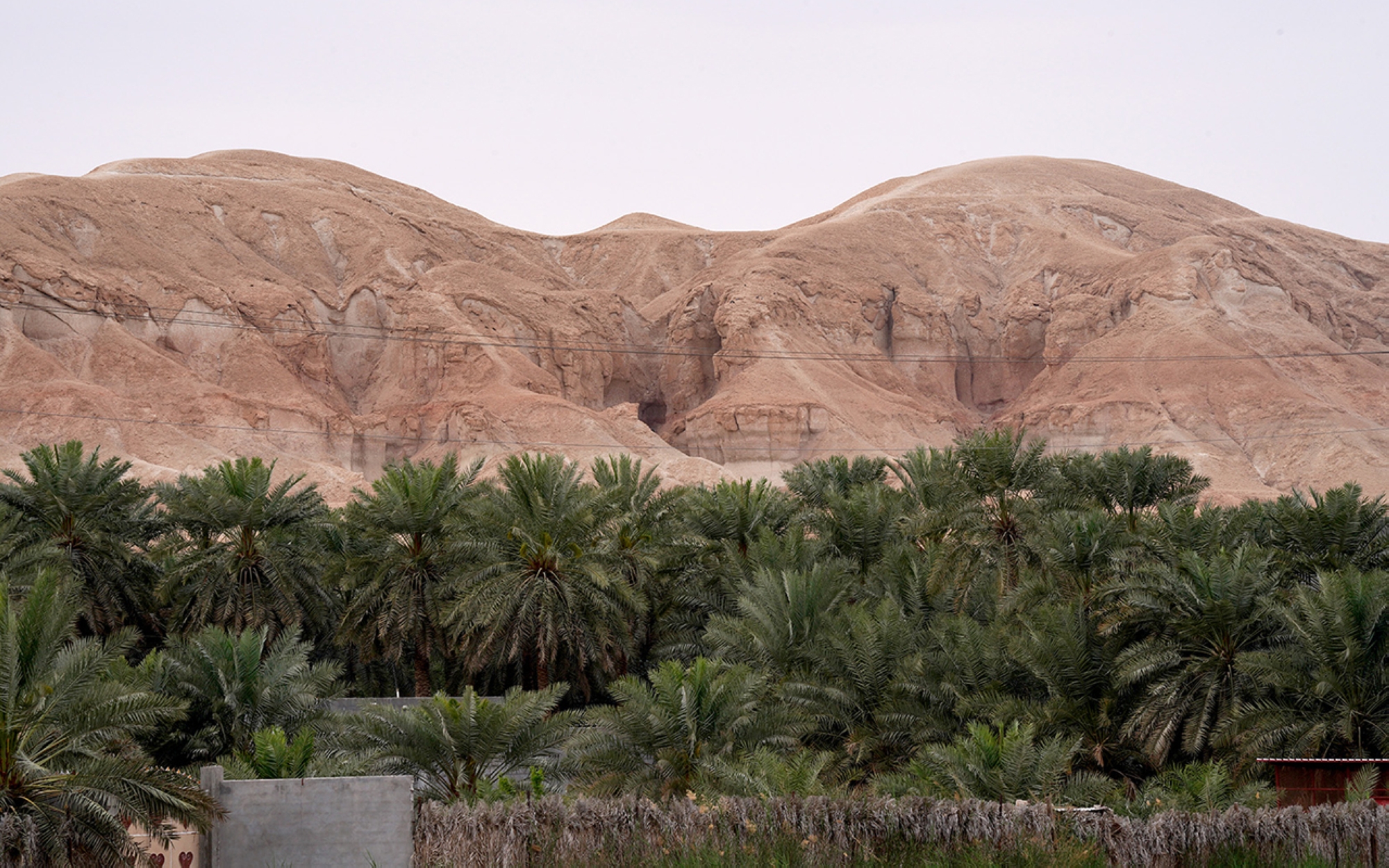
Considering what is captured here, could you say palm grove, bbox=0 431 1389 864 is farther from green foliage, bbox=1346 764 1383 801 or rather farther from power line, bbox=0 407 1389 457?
power line, bbox=0 407 1389 457

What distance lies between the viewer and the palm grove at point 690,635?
17281 millimetres

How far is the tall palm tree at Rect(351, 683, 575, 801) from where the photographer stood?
1858 cm

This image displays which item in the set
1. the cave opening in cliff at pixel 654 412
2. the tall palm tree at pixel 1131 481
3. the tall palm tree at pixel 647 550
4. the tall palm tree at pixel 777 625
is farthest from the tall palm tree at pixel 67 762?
the cave opening in cliff at pixel 654 412

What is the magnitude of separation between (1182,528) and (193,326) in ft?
194

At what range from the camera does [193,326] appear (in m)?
71.5

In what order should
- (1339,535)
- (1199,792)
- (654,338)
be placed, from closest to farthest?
(1199,792)
(1339,535)
(654,338)

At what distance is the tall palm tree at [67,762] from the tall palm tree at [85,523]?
12.3m

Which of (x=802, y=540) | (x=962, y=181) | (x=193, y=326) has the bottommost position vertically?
(x=802, y=540)

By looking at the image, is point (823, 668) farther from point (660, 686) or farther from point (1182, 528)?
point (1182, 528)

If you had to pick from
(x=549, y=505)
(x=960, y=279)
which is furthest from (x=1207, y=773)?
(x=960, y=279)

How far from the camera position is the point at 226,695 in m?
20.1

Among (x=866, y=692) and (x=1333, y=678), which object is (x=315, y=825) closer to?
(x=866, y=692)

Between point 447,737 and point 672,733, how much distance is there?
306 cm

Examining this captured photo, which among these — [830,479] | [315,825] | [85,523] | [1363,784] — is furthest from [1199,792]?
[85,523]
